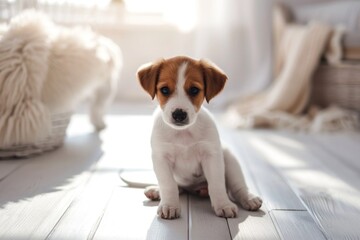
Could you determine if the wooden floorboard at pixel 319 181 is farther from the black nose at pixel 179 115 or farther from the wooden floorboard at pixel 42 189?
the wooden floorboard at pixel 42 189

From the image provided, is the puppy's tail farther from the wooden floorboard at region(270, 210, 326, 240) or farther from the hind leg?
the wooden floorboard at region(270, 210, 326, 240)

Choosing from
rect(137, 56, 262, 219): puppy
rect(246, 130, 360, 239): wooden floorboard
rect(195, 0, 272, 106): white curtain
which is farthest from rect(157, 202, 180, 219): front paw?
rect(195, 0, 272, 106): white curtain

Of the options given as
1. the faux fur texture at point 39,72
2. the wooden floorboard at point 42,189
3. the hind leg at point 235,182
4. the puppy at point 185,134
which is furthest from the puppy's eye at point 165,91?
the faux fur texture at point 39,72

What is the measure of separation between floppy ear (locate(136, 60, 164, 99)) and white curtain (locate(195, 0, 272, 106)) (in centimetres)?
217

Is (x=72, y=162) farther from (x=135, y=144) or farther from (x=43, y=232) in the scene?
(x=43, y=232)

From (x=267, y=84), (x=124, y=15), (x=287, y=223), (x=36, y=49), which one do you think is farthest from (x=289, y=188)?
(x=124, y=15)

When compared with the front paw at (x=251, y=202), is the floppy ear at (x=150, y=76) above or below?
above

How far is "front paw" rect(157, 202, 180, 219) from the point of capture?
1.19 metres

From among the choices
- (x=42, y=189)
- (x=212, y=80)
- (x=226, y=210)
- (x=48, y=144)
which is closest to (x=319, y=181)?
(x=226, y=210)

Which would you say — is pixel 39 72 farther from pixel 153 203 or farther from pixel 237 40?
pixel 237 40

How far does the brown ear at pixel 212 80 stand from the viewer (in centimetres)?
121

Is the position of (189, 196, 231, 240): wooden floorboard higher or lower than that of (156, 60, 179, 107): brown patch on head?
lower

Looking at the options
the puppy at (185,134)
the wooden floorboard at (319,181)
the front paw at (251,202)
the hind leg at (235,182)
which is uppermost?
the puppy at (185,134)

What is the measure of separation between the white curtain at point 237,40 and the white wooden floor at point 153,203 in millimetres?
1348
